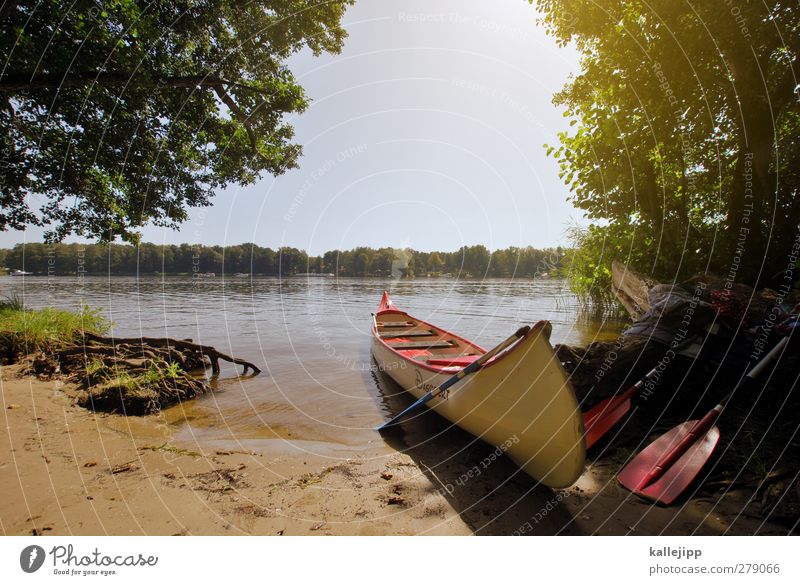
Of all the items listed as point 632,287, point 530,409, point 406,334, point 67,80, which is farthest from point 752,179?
point 67,80

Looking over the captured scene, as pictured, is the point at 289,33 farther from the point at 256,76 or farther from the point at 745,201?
the point at 745,201

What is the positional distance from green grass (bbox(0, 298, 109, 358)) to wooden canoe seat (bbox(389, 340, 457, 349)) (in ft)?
22.8

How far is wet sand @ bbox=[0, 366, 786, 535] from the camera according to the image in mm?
2682

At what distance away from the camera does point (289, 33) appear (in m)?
→ 9.59

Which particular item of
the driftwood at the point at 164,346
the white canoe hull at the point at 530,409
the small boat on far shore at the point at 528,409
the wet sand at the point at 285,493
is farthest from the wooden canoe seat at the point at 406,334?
the white canoe hull at the point at 530,409

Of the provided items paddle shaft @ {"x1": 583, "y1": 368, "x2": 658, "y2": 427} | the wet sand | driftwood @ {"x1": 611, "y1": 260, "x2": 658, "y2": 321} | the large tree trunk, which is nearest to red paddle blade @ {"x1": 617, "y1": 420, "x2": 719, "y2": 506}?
the wet sand

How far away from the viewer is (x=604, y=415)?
4.49 metres

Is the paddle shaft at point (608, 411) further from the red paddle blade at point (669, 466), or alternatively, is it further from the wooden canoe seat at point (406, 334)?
the wooden canoe seat at point (406, 334)

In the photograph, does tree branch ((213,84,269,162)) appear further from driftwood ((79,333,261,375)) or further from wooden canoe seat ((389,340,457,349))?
wooden canoe seat ((389,340,457,349))

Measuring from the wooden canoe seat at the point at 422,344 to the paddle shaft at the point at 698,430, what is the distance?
16.3 ft

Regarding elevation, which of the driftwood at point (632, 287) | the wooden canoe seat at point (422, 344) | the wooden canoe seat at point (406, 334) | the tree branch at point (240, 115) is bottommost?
the wooden canoe seat at point (422, 344)

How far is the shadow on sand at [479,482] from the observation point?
2.94 m
